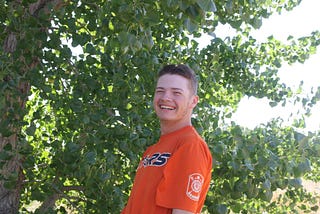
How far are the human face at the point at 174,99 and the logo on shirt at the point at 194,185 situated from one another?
0.30 metres

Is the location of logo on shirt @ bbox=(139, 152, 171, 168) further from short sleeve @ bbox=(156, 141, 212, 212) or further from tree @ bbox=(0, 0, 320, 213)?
tree @ bbox=(0, 0, 320, 213)

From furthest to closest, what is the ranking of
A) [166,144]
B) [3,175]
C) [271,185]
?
[3,175]
[271,185]
[166,144]

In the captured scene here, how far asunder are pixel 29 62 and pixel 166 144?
5.27 ft

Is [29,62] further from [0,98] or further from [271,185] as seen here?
[271,185]

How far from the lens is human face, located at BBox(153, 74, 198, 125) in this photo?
2043 mm

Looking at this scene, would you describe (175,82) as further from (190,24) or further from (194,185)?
(194,185)

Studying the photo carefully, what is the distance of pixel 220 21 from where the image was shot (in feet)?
12.2

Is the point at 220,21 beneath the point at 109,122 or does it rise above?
above

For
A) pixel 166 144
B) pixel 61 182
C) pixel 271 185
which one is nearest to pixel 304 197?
pixel 271 185

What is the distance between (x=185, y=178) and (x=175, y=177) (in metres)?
0.04

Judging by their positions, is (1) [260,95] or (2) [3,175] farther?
(1) [260,95]

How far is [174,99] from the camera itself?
204cm

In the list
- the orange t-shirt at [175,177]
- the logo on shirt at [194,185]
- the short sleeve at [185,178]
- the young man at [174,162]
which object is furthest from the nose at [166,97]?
the logo on shirt at [194,185]

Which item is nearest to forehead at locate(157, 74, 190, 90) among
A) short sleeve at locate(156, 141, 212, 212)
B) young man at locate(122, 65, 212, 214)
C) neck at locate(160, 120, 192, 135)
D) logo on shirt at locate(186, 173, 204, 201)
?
young man at locate(122, 65, 212, 214)
